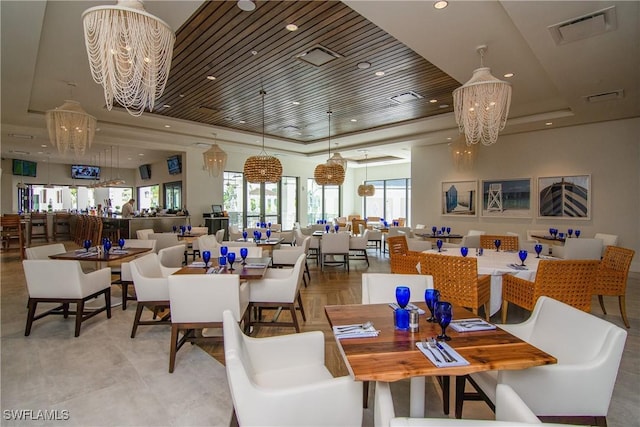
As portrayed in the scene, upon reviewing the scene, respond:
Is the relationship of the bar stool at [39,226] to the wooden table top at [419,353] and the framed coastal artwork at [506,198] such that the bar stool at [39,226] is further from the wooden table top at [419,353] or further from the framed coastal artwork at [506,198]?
the framed coastal artwork at [506,198]

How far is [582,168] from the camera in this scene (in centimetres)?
712

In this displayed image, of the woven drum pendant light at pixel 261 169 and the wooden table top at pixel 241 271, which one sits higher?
the woven drum pendant light at pixel 261 169

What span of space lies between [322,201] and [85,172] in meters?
10.5

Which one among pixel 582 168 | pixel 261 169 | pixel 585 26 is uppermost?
pixel 585 26

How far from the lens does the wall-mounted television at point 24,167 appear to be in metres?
12.4

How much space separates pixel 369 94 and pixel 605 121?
5108 millimetres

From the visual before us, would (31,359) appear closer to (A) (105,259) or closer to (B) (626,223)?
(A) (105,259)

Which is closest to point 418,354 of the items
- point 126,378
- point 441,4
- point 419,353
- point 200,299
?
point 419,353

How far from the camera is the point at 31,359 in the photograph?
2.99 meters

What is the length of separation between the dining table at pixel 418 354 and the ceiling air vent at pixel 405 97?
4.69 meters

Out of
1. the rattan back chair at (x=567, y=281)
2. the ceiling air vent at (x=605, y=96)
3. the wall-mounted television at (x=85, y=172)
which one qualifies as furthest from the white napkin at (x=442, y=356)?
the wall-mounted television at (x=85, y=172)

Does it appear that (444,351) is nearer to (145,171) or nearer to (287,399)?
(287,399)

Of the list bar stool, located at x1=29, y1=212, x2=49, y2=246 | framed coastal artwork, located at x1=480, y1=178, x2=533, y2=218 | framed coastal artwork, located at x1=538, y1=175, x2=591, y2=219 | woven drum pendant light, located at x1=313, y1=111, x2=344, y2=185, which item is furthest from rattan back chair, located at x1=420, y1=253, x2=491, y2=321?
bar stool, located at x1=29, y1=212, x2=49, y2=246

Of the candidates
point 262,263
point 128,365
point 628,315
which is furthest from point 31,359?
point 628,315
